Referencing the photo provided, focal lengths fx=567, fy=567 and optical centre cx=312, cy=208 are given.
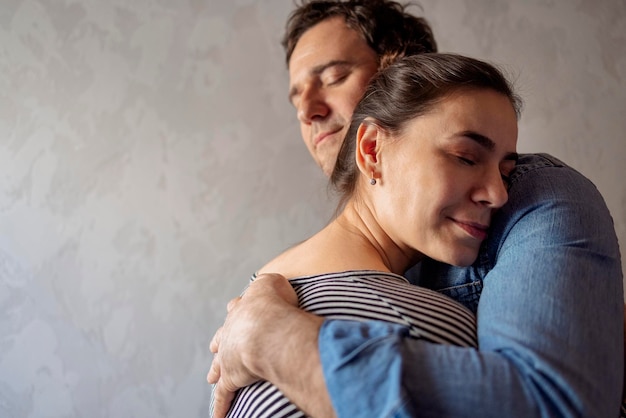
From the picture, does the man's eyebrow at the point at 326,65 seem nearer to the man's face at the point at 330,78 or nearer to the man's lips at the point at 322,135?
the man's face at the point at 330,78

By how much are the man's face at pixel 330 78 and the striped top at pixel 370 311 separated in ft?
1.89

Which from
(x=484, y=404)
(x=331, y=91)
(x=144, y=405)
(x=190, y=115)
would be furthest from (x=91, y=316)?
(x=484, y=404)

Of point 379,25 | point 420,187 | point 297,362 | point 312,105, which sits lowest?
point 297,362

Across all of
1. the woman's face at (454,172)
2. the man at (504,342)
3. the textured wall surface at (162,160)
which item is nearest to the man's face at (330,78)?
the textured wall surface at (162,160)

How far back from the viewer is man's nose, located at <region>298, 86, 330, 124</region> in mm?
1315

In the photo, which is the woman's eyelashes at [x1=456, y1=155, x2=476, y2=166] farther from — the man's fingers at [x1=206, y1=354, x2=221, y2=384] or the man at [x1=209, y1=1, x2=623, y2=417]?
the man's fingers at [x1=206, y1=354, x2=221, y2=384]

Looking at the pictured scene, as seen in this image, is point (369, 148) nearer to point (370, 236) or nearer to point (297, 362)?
point (370, 236)

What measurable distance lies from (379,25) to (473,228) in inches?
26.0

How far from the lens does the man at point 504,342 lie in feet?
1.98

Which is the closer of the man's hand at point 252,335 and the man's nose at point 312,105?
the man's hand at point 252,335

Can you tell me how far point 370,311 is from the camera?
72 centimetres

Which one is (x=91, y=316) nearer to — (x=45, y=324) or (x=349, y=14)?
(x=45, y=324)

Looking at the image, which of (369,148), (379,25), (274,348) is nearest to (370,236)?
(369,148)

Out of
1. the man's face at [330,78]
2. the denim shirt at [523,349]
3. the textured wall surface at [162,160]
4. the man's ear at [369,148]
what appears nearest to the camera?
the denim shirt at [523,349]
